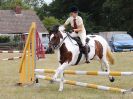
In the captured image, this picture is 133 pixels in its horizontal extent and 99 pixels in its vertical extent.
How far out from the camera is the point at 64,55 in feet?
42.2

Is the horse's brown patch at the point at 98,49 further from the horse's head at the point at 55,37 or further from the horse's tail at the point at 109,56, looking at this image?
the horse's head at the point at 55,37

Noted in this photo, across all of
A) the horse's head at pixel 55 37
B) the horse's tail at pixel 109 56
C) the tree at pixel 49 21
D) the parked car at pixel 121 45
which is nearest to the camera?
the horse's head at pixel 55 37

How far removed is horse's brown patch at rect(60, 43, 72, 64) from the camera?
12.8m

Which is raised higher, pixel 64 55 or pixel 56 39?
pixel 56 39

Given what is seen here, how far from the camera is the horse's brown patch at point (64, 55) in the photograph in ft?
42.0

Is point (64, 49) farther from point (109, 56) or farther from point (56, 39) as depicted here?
point (109, 56)

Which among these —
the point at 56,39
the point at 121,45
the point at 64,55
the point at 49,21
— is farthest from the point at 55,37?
the point at 49,21

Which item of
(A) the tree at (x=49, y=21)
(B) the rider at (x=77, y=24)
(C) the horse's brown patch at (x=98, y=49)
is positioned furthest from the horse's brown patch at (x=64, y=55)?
(A) the tree at (x=49, y=21)

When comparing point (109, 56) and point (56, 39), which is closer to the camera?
point (56, 39)

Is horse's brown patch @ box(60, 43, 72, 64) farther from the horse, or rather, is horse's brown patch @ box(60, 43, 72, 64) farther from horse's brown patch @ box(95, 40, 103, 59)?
horse's brown patch @ box(95, 40, 103, 59)

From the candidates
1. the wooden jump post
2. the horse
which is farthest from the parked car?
the horse

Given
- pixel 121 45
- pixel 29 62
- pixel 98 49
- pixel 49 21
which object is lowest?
pixel 121 45

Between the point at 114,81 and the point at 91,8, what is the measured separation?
64.4 m

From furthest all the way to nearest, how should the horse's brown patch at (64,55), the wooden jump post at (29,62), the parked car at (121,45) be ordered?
1. the parked car at (121,45)
2. the wooden jump post at (29,62)
3. the horse's brown patch at (64,55)
